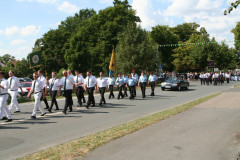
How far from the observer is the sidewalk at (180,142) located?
4961 mm

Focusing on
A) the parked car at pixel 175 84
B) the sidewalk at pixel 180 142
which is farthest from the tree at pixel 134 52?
the sidewalk at pixel 180 142

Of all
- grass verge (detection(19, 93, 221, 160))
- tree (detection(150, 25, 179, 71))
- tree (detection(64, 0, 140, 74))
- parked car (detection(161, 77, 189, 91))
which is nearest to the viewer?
grass verge (detection(19, 93, 221, 160))

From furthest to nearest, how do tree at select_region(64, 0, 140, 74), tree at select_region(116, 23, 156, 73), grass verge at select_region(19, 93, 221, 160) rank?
tree at select_region(64, 0, 140, 74)
tree at select_region(116, 23, 156, 73)
grass verge at select_region(19, 93, 221, 160)

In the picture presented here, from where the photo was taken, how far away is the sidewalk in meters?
4.96

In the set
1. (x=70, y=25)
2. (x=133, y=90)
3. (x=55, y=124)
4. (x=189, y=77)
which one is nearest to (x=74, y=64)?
(x=70, y=25)

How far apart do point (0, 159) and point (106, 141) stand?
233 centimetres

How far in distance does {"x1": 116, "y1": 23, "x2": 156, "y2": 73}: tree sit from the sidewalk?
24890mm

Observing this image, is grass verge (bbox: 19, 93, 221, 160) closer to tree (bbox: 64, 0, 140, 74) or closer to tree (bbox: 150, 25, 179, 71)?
tree (bbox: 64, 0, 140, 74)

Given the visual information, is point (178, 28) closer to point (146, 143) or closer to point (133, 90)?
point (133, 90)

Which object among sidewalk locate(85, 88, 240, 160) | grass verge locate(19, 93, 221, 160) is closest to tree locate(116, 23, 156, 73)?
sidewalk locate(85, 88, 240, 160)

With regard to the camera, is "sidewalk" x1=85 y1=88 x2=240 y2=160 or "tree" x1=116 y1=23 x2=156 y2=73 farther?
"tree" x1=116 y1=23 x2=156 y2=73

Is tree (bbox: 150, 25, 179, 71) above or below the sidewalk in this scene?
above

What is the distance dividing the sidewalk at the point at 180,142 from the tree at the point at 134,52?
81.7ft

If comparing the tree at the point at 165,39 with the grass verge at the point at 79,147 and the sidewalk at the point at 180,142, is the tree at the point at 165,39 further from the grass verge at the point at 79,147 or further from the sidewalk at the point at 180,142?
the grass verge at the point at 79,147
